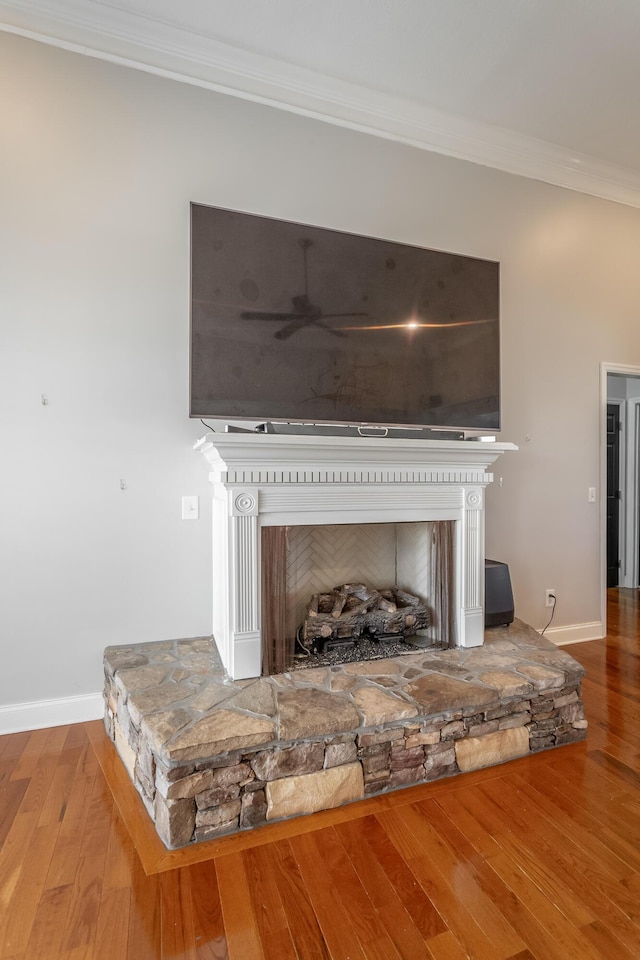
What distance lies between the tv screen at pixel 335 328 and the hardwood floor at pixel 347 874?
1707 mm

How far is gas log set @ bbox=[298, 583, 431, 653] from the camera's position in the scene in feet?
7.98

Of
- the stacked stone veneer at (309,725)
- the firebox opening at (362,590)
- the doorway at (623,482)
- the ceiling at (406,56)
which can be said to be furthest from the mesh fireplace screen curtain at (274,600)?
the doorway at (623,482)

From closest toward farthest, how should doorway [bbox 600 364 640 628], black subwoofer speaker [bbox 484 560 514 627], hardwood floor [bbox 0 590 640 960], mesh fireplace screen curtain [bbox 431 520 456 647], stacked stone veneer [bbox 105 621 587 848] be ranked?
1. hardwood floor [bbox 0 590 640 960]
2. stacked stone veneer [bbox 105 621 587 848]
3. mesh fireplace screen curtain [bbox 431 520 456 647]
4. black subwoofer speaker [bbox 484 560 514 627]
5. doorway [bbox 600 364 640 628]

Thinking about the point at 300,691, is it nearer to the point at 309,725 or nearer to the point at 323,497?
the point at 309,725

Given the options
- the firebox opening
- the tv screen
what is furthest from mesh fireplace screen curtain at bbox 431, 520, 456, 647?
the tv screen

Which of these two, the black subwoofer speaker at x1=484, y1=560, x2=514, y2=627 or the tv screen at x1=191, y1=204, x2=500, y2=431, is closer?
the tv screen at x1=191, y1=204, x2=500, y2=431

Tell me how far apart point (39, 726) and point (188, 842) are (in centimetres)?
109

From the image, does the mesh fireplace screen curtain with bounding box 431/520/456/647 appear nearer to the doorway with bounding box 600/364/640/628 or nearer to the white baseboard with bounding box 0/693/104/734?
the white baseboard with bounding box 0/693/104/734

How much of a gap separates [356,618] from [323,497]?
0.69 m

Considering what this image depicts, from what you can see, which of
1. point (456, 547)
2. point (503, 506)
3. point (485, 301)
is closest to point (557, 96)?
point (485, 301)

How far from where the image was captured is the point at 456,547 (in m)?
2.54

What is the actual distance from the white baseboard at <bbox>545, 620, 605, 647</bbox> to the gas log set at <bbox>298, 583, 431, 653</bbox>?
1.29m

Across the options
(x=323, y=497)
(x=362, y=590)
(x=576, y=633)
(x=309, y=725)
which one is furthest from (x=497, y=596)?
(x=309, y=725)

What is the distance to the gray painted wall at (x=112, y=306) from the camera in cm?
218
